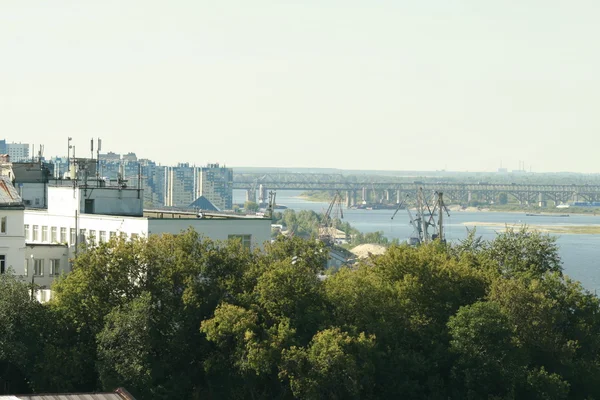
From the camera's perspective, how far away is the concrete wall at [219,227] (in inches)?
1970

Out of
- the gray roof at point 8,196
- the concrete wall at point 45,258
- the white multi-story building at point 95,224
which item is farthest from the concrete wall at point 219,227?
the gray roof at point 8,196

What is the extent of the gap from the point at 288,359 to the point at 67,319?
678 cm

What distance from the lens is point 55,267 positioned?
52.2m

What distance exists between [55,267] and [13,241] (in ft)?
12.1

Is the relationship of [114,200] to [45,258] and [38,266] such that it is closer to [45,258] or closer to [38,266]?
[45,258]

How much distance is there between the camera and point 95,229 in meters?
53.4

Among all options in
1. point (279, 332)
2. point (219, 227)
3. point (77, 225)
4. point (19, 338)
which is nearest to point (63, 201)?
point (77, 225)

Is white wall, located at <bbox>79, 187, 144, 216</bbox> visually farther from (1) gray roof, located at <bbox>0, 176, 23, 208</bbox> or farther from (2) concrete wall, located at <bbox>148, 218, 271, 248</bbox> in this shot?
(2) concrete wall, located at <bbox>148, 218, 271, 248</bbox>

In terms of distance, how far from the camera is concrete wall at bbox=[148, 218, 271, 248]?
5003 cm

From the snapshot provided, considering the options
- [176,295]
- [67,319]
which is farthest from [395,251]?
[67,319]

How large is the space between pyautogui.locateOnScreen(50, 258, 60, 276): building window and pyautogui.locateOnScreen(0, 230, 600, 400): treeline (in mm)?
9935

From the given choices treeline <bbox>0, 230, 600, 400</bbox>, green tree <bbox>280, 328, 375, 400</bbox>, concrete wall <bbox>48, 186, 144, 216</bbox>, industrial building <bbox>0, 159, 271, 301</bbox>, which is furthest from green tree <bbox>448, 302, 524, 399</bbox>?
concrete wall <bbox>48, 186, 144, 216</bbox>

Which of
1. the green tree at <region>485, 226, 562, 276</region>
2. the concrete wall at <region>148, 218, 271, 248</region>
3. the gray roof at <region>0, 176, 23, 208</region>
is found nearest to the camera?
the gray roof at <region>0, 176, 23, 208</region>

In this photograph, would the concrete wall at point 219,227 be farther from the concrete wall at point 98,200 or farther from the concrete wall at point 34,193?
the concrete wall at point 34,193
